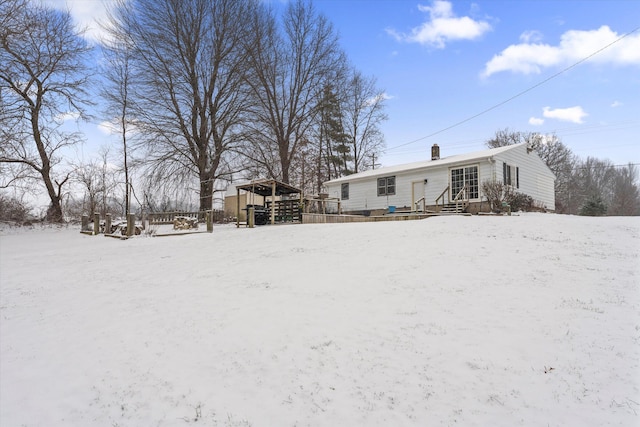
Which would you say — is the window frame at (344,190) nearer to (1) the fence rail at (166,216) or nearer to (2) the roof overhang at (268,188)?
(2) the roof overhang at (268,188)

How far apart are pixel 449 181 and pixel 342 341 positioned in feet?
50.8

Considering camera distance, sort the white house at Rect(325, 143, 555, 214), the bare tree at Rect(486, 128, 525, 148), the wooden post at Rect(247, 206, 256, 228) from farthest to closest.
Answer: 1. the bare tree at Rect(486, 128, 525, 148)
2. the white house at Rect(325, 143, 555, 214)
3. the wooden post at Rect(247, 206, 256, 228)

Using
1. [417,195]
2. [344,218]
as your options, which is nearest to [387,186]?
[417,195]

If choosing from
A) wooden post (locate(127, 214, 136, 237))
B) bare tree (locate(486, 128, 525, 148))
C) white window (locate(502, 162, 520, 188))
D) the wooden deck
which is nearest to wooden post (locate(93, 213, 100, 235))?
wooden post (locate(127, 214, 136, 237))

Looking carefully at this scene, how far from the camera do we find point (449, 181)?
17828mm

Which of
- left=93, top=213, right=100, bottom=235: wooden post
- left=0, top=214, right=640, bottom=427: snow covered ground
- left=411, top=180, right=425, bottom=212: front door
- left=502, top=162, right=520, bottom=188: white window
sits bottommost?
left=0, top=214, right=640, bottom=427: snow covered ground

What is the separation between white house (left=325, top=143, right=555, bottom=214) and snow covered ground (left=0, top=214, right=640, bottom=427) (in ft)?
29.7

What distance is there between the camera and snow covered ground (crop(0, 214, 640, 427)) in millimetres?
3125

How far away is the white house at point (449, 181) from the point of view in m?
16.7

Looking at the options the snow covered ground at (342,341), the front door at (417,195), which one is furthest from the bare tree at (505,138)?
the snow covered ground at (342,341)

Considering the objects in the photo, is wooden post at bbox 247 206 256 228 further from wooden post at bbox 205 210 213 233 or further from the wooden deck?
the wooden deck

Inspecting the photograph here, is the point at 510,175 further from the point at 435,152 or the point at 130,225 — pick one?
the point at 130,225

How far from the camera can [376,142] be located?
1305 inches

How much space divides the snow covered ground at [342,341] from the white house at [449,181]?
29.7 feet
